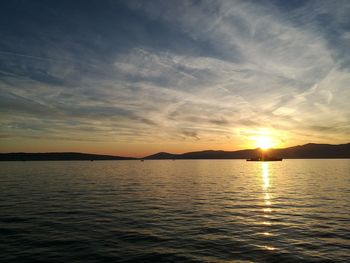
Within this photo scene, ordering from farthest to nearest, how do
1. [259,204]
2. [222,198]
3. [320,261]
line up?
[222,198]
[259,204]
[320,261]

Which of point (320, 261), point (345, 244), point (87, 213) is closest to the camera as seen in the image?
point (320, 261)

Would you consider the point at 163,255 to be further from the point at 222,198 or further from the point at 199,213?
the point at 222,198

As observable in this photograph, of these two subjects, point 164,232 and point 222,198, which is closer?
point 164,232

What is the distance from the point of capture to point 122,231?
26.9 m

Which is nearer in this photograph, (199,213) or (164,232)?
(164,232)

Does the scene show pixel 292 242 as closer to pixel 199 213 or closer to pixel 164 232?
pixel 164 232

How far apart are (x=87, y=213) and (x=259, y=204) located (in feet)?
84.8

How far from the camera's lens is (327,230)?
90.6 feet

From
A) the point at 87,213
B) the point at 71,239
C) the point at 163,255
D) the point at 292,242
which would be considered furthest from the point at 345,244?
the point at 87,213

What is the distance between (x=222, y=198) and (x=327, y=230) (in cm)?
2310

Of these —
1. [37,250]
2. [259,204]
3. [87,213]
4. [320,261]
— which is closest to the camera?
[320,261]

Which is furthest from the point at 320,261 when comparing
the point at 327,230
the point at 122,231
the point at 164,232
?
the point at 122,231

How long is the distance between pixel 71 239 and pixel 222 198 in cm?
3090

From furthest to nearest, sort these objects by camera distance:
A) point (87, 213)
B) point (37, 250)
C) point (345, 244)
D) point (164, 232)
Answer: point (87, 213) → point (164, 232) → point (345, 244) → point (37, 250)
